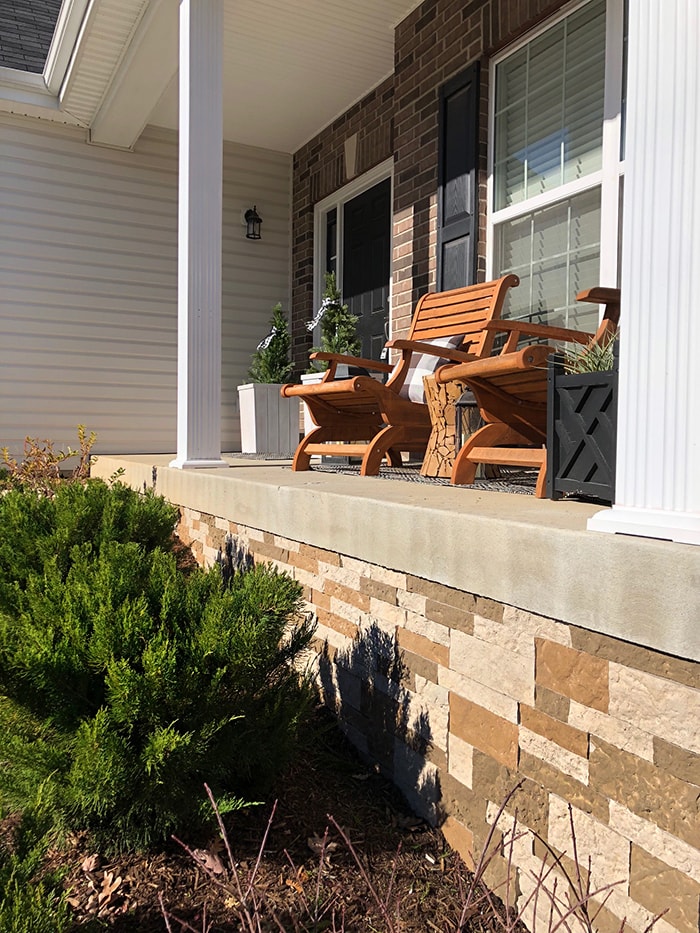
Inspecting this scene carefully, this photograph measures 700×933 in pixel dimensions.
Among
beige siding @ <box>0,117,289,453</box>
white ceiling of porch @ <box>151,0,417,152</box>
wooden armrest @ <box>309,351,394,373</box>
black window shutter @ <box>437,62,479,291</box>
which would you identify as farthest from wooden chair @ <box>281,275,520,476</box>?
beige siding @ <box>0,117,289,453</box>

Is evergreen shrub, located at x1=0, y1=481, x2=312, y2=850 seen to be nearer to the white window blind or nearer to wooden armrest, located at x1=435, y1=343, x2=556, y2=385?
wooden armrest, located at x1=435, y1=343, x2=556, y2=385

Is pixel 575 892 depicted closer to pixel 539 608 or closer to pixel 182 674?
pixel 539 608

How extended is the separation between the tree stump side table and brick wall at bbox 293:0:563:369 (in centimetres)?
154

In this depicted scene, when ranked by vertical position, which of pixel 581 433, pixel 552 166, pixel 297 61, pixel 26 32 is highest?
pixel 26 32

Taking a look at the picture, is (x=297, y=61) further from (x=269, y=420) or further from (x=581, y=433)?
(x=581, y=433)

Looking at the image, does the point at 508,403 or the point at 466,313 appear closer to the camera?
the point at 508,403

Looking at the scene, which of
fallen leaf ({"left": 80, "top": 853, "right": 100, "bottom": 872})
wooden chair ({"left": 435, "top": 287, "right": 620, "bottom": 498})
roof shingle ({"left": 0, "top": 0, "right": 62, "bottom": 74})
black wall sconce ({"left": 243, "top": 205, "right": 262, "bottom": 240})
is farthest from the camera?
black wall sconce ({"left": 243, "top": 205, "right": 262, "bottom": 240})

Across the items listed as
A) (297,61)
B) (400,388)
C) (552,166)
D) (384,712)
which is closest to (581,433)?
(384,712)

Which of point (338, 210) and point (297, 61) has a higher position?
point (297, 61)

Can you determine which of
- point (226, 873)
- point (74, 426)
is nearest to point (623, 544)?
point (226, 873)

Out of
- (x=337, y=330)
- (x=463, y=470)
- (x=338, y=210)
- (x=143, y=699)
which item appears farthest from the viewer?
(x=338, y=210)

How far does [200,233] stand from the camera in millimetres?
3744

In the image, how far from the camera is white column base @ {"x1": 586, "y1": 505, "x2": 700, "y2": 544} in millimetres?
1244

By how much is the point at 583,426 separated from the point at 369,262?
4456mm
